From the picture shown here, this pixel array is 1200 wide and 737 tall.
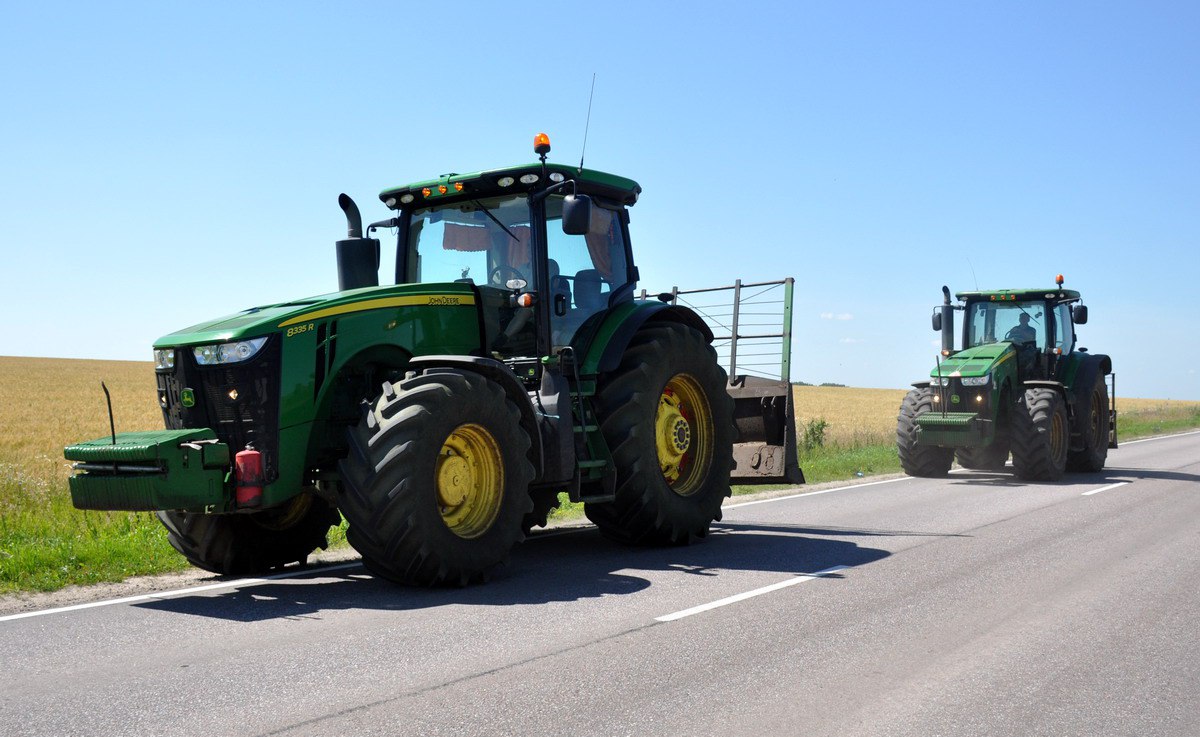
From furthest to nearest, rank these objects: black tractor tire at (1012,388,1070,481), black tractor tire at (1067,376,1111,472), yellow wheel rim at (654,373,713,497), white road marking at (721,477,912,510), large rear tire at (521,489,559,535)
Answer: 1. black tractor tire at (1067,376,1111,472)
2. black tractor tire at (1012,388,1070,481)
3. white road marking at (721,477,912,510)
4. yellow wheel rim at (654,373,713,497)
5. large rear tire at (521,489,559,535)

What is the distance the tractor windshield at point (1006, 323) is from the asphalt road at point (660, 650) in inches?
362

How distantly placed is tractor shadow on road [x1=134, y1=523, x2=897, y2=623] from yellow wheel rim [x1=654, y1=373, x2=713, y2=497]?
0.59 meters

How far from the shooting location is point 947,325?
18.0 m

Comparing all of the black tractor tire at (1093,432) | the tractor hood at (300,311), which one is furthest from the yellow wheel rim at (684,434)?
the black tractor tire at (1093,432)

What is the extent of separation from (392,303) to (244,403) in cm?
127

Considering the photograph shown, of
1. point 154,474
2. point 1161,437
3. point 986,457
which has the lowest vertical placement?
point 986,457

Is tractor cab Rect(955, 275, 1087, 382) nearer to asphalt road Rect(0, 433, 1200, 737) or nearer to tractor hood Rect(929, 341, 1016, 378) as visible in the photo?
tractor hood Rect(929, 341, 1016, 378)

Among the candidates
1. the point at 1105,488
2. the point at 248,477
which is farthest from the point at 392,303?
the point at 1105,488

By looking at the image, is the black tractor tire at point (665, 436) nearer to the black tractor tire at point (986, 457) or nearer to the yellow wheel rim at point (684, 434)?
the yellow wheel rim at point (684, 434)

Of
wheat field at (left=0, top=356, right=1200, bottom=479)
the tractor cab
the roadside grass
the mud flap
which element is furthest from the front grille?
the tractor cab

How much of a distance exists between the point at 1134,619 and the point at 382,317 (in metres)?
5.10

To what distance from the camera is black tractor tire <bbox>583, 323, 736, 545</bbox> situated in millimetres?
8727

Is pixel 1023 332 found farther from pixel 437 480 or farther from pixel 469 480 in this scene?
pixel 437 480

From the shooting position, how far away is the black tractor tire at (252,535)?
7.61 meters
